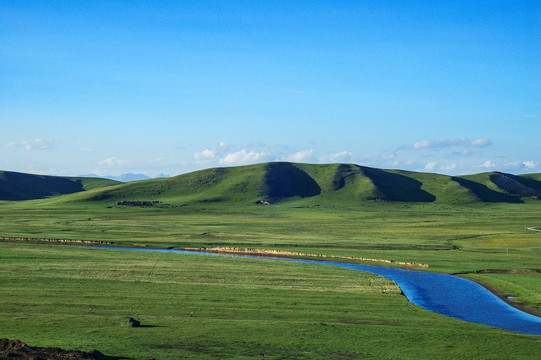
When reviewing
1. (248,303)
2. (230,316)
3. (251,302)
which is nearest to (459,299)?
(251,302)

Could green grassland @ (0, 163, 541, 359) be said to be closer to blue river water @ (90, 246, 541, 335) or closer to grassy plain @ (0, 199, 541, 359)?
grassy plain @ (0, 199, 541, 359)

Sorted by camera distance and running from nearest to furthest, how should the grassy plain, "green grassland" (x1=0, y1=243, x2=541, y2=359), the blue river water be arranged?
"green grassland" (x1=0, y1=243, x2=541, y2=359)
the grassy plain
the blue river water

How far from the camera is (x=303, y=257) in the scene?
9375cm

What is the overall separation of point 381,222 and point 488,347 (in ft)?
440

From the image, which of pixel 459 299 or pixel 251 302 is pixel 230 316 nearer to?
pixel 251 302

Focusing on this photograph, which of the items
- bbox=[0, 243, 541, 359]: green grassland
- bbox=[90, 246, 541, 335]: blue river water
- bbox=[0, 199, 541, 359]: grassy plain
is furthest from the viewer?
bbox=[90, 246, 541, 335]: blue river water

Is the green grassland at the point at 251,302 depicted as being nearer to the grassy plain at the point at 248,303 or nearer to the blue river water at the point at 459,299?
the grassy plain at the point at 248,303

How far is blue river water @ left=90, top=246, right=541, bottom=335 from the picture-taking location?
4934 centimetres

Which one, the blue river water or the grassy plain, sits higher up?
the grassy plain

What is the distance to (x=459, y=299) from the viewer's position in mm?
59656

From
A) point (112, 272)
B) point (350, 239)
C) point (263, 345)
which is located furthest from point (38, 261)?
point (350, 239)

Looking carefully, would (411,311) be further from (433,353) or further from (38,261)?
(38,261)

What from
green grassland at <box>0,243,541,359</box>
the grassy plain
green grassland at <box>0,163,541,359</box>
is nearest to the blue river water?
green grassland at <box>0,163,541,359</box>

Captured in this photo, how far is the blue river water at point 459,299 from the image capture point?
49344mm
